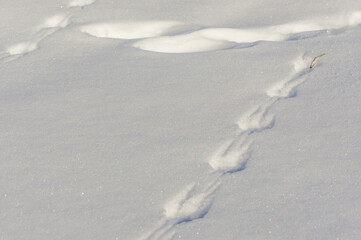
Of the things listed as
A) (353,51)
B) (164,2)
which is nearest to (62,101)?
(164,2)

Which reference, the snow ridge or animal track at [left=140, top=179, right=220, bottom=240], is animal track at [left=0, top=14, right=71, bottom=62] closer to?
the snow ridge

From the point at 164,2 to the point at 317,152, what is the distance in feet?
4.08

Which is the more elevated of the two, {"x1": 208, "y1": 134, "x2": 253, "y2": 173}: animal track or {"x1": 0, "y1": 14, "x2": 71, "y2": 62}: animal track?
{"x1": 0, "y1": 14, "x2": 71, "y2": 62}: animal track

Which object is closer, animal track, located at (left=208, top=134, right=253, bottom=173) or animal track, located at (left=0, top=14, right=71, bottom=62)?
animal track, located at (left=208, top=134, right=253, bottom=173)

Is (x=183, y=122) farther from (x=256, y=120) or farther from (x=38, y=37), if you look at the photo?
(x=38, y=37)

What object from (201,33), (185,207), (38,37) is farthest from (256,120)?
(38,37)

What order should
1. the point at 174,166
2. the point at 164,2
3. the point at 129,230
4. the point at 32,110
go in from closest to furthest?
the point at 129,230 < the point at 174,166 < the point at 32,110 < the point at 164,2

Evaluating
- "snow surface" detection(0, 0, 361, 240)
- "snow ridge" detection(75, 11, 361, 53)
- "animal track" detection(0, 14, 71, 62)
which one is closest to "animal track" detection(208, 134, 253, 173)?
"snow surface" detection(0, 0, 361, 240)

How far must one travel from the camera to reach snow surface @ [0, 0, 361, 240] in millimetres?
1259

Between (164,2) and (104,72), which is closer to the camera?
(104,72)

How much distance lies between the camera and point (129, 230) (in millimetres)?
1233

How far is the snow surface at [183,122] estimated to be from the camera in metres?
1.26

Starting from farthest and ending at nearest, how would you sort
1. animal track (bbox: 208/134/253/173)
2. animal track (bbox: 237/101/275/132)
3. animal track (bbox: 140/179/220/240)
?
animal track (bbox: 237/101/275/132) < animal track (bbox: 208/134/253/173) < animal track (bbox: 140/179/220/240)

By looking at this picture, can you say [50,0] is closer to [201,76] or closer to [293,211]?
[201,76]
